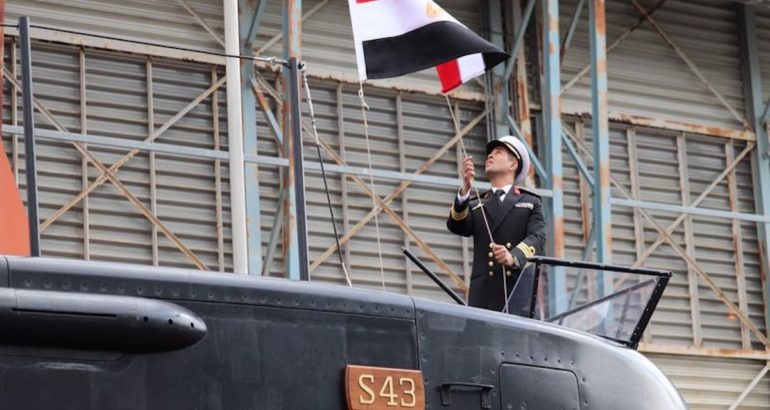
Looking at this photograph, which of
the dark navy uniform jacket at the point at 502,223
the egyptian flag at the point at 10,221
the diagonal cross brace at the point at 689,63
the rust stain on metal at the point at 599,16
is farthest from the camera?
the diagonal cross brace at the point at 689,63

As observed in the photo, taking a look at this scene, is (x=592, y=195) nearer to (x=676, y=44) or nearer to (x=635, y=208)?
(x=635, y=208)

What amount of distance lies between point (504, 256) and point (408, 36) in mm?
2093

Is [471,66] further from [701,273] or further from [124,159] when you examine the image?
[701,273]

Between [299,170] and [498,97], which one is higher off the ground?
[498,97]

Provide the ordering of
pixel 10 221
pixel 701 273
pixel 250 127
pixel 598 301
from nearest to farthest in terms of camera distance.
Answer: pixel 598 301 < pixel 10 221 < pixel 250 127 < pixel 701 273

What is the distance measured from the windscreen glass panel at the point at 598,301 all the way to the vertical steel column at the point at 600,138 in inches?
472

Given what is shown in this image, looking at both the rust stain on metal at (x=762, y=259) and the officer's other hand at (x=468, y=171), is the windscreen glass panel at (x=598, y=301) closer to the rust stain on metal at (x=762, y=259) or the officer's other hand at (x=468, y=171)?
the officer's other hand at (x=468, y=171)

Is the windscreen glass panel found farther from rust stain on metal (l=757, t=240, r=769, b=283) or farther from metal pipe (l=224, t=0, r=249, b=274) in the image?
rust stain on metal (l=757, t=240, r=769, b=283)

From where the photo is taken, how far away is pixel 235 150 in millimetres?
10719

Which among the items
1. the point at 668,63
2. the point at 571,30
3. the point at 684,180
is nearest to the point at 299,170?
the point at 571,30

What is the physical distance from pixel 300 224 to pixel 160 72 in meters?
12.3

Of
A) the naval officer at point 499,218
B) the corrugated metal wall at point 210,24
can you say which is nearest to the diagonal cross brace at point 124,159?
the corrugated metal wall at point 210,24

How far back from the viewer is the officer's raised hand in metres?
9.41

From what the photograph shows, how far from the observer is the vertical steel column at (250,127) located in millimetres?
19844
